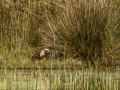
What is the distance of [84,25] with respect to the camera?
7352 millimetres

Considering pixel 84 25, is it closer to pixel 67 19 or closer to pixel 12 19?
pixel 67 19

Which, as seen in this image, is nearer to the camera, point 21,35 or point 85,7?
point 85,7

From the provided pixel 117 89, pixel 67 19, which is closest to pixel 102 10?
pixel 67 19

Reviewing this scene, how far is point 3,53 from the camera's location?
915 cm

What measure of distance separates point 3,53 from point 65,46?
96.3 inches

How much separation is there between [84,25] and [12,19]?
3698mm

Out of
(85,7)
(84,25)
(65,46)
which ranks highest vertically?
(85,7)

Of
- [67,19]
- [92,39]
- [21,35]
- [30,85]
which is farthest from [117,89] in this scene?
[21,35]

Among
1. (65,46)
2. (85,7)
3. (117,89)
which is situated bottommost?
(117,89)

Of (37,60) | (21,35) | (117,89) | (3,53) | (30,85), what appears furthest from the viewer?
(21,35)

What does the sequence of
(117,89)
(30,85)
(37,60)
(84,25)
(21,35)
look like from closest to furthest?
(117,89), (30,85), (84,25), (37,60), (21,35)

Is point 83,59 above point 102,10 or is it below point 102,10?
below

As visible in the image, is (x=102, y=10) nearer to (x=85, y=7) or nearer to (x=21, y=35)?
(x=85, y=7)

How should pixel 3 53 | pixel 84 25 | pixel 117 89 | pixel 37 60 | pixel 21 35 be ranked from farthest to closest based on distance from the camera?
pixel 21 35, pixel 3 53, pixel 37 60, pixel 84 25, pixel 117 89
